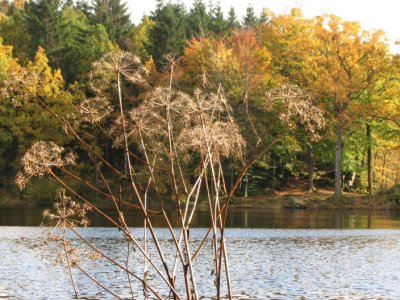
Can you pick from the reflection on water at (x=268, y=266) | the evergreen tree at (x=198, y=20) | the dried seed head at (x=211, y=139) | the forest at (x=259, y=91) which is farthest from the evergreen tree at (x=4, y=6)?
the dried seed head at (x=211, y=139)

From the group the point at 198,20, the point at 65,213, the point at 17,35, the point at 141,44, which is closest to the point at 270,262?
the point at 65,213

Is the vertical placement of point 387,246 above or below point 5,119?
below

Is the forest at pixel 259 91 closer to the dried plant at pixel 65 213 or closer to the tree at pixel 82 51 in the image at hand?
the tree at pixel 82 51

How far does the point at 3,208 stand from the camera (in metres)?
71.2

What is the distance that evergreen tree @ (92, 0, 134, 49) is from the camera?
92.5 metres

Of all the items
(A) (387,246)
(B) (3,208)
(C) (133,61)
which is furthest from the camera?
(B) (3,208)

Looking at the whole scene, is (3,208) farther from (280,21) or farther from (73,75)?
(280,21)

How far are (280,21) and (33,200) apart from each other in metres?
27.6

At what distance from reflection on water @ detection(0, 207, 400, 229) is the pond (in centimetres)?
14

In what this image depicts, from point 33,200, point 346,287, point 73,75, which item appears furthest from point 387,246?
point 73,75

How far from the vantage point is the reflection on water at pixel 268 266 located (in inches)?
951

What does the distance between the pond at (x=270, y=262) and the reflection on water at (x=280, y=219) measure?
0.45 ft

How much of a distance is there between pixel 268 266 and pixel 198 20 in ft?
270

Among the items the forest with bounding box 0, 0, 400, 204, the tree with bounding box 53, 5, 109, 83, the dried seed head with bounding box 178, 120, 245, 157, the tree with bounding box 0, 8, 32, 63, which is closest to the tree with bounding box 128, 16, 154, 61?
the forest with bounding box 0, 0, 400, 204
